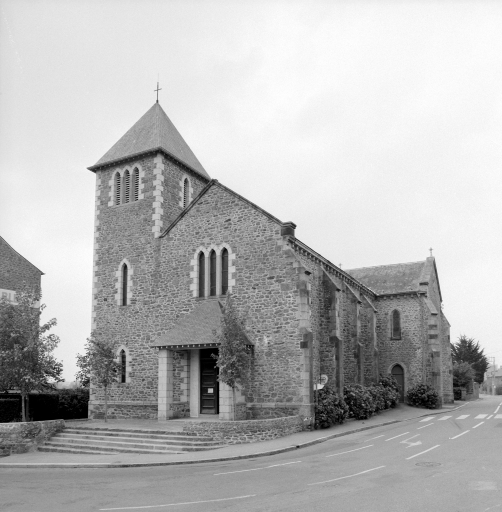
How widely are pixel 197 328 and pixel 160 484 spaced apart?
11139mm

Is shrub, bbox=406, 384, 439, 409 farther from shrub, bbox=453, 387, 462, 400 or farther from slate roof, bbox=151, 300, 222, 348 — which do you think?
slate roof, bbox=151, 300, 222, 348

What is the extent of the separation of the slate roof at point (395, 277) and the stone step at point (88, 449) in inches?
986

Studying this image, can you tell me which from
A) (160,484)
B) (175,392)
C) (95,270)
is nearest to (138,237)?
(95,270)

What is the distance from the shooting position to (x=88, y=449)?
1986cm

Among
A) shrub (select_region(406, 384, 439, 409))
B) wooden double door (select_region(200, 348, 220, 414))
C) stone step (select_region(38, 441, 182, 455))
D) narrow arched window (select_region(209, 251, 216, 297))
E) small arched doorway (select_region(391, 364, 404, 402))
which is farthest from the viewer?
small arched doorway (select_region(391, 364, 404, 402))

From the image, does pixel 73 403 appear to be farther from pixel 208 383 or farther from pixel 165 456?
pixel 165 456

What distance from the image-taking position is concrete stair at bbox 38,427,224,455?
19.2m

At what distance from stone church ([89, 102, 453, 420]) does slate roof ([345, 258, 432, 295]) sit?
1030cm

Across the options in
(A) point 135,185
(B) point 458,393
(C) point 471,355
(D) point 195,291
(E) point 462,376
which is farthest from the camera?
(C) point 471,355

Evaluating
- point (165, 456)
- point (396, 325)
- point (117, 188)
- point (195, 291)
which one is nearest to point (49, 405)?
point (195, 291)

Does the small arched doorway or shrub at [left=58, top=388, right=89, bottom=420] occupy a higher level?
the small arched doorway

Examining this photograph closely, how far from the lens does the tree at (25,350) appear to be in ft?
72.0

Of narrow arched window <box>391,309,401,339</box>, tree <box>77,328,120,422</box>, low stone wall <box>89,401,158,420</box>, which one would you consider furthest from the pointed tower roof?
narrow arched window <box>391,309,401,339</box>

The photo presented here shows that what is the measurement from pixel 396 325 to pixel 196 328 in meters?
19.8
